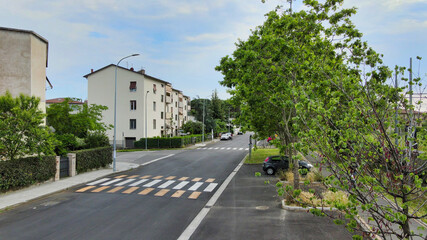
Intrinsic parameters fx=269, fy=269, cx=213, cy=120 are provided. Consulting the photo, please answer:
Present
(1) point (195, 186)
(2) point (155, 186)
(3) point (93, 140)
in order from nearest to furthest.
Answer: (2) point (155, 186)
(1) point (195, 186)
(3) point (93, 140)

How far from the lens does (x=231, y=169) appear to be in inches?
951

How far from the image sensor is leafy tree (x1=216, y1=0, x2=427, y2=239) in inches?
152

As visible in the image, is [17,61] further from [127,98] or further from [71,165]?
[127,98]

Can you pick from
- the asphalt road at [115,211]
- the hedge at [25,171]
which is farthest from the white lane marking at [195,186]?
the hedge at [25,171]

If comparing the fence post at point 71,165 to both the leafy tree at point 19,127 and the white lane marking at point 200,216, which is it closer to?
the leafy tree at point 19,127

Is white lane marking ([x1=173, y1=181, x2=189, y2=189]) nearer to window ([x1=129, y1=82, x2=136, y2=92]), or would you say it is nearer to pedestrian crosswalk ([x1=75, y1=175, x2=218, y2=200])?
pedestrian crosswalk ([x1=75, y1=175, x2=218, y2=200])

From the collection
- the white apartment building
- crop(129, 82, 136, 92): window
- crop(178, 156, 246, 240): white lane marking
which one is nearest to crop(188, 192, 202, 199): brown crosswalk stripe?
crop(178, 156, 246, 240): white lane marking

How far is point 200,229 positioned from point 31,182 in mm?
11687

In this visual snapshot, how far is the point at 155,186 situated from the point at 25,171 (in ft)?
23.5

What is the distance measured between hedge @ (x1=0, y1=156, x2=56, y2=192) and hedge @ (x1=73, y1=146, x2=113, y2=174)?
2.92m

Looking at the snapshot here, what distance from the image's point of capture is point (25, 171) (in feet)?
49.1

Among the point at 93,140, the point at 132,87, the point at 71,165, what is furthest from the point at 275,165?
the point at 132,87

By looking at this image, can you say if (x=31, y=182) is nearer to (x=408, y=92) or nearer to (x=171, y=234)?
(x=171, y=234)

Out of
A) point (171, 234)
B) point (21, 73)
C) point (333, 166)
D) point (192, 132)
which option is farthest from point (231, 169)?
point (192, 132)
